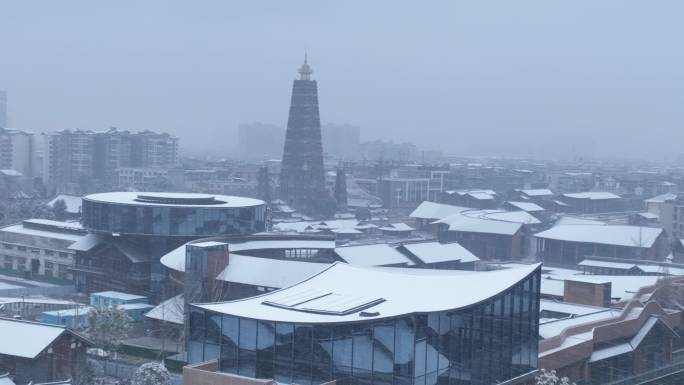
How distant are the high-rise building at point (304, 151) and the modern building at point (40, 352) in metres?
20.8

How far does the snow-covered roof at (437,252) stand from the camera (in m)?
18.8

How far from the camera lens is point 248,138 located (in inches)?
3760

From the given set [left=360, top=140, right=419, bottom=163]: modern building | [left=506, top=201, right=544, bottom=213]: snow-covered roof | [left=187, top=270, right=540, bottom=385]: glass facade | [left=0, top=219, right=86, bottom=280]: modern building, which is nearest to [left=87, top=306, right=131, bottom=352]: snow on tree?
[left=187, top=270, right=540, bottom=385]: glass facade

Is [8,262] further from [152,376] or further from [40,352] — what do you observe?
[152,376]

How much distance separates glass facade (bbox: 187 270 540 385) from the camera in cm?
788

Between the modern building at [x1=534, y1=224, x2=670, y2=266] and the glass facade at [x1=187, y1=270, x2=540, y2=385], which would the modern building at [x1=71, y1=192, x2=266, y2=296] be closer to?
the glass facade at [x1=187, y1=270, x2=540, y2=385]

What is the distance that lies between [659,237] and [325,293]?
14840 mm

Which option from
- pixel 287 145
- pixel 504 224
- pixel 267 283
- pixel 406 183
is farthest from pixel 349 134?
pixel 267 283

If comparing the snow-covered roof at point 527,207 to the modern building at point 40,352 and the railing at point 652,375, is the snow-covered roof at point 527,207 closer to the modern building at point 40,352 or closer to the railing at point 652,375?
the railing at point 652,375

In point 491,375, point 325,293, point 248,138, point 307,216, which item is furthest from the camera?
point 248,138

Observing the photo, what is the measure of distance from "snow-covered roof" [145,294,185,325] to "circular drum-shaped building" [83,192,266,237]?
113 inches

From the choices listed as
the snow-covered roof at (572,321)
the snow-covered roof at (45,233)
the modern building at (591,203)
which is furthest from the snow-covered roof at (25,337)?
the modern building at (591,203)

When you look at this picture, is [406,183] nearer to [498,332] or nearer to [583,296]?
[583,296]

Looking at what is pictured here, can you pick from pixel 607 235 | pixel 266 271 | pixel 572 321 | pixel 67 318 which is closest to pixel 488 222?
pixel 607 235
